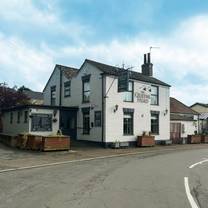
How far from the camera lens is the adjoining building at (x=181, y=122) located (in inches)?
1599

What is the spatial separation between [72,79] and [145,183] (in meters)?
24.4

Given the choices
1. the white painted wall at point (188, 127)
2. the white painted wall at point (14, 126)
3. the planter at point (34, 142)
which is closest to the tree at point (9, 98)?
the white painted wall at point (14, 126)

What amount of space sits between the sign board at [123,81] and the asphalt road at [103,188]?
14.8 metres

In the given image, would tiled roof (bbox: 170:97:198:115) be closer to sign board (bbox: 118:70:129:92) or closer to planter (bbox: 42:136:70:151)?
sign board (bbox: 118:70:129:92)

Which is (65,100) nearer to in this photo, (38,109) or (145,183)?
(38,109)

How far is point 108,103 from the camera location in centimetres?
3034

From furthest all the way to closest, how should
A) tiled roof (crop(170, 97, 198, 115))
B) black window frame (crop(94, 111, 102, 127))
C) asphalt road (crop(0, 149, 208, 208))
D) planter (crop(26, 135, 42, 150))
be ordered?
tiled roof (crop(170, 97, 198, 115)), black window frame (crop(94, 111, 102, 127)), planter (crop(26, 135, 42, 150)), asphalt road (crop(0, 149, 208, 208))

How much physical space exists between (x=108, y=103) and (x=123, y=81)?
2.23 m

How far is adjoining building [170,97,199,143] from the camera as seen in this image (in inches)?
1599

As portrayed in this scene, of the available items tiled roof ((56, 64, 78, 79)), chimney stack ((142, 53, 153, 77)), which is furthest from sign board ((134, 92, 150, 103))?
tiled roof ((56, 64, 78, 79))

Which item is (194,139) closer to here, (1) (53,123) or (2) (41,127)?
(1) (53,123)

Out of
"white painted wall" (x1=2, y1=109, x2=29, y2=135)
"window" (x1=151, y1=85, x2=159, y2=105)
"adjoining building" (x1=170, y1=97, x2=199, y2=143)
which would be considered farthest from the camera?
"adjoining building" (x1=170, y1=97, x2=199, y2=143)

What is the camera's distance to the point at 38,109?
2945cm

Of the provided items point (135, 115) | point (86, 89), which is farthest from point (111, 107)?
point (86, 89)
